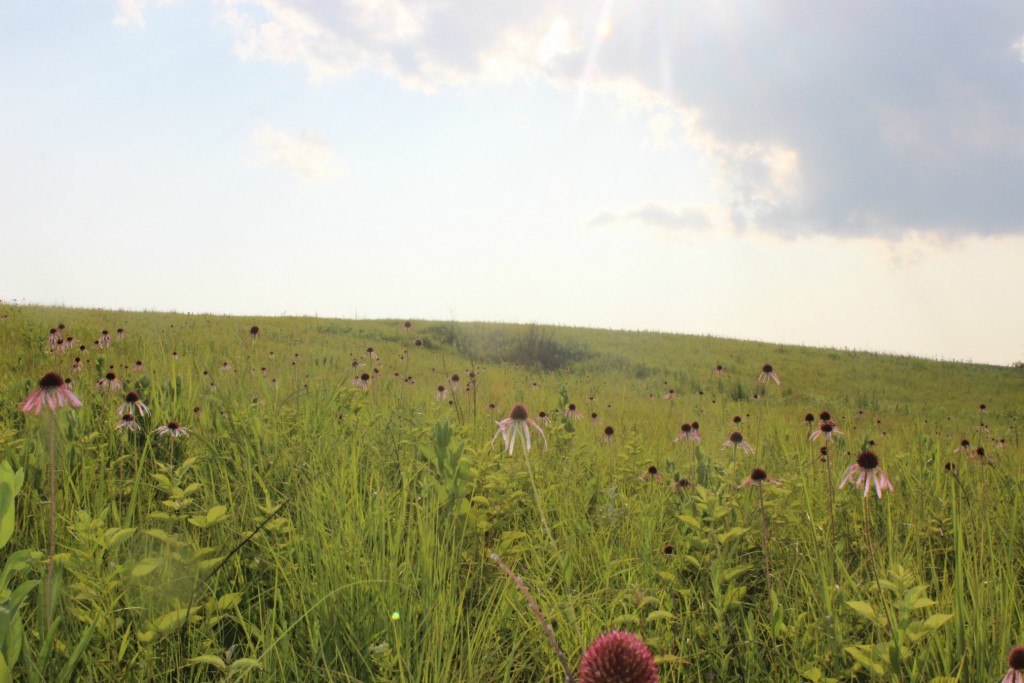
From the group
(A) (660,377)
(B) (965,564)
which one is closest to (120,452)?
(B) (965,564)

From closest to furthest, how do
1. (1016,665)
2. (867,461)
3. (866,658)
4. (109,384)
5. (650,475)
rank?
(1016,665) → (866,658) → (867,461) → (650,475) → (109,384)

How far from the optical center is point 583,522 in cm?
296

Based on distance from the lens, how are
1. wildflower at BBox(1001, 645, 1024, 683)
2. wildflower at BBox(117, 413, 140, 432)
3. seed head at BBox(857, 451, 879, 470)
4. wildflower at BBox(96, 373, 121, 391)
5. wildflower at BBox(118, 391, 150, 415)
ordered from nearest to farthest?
wildflower at BBox(1001, 645, 1024, 683)
seed head at BBox(857, 451, 879, 470)
wildflower at BBox(117, 413, 140, 432)
wildflower at BBox(118, 391, 150, 415)
wildflower at BBox(96, 373, 121, 391)

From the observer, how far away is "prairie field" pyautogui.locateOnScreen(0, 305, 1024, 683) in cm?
193

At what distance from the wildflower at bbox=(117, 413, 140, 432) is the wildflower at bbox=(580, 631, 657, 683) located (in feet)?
11.3

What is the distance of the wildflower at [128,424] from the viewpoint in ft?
11.9

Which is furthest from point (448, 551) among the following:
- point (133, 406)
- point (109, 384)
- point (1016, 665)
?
point (109, 384)

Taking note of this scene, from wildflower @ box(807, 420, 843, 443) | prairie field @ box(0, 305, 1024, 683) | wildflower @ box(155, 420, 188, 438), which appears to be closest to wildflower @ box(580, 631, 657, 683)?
prairie field @ box(0, 305, 1024, 683)

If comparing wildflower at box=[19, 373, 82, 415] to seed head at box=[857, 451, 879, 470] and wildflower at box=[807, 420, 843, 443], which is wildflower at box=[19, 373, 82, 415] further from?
wildflower at box=[807, 420, 843, 443]

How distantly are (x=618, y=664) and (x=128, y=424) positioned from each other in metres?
3.52

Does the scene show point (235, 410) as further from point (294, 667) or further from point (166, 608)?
point (294, 667)

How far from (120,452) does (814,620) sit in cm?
367

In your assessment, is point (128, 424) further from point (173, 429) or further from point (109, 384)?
point (109, 384)

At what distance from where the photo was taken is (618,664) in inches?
42.7
